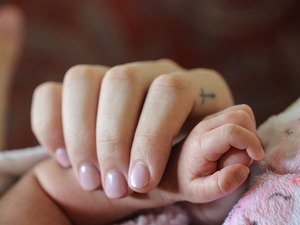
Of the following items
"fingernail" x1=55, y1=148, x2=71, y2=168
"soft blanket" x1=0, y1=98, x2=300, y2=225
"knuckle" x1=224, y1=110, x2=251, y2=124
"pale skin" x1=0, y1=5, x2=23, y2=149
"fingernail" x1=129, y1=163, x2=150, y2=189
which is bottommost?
A: "pale skin" x1=0, y1=5, x2=23, y2=149

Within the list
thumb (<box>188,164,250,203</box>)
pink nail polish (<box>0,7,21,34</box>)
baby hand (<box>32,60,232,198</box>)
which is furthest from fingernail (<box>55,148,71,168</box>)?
pink nail polish (<box>0,7,21,34</box>)

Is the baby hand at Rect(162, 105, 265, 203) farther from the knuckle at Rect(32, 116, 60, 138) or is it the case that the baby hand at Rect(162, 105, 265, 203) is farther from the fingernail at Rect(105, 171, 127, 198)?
the knuckle at Rect(32, 116, 60, 138)

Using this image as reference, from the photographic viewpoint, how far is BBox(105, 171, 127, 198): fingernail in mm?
365

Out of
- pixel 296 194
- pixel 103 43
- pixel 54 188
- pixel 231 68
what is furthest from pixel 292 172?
pixel 103 43

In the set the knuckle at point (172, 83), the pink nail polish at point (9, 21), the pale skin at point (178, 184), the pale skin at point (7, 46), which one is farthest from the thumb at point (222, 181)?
the pink nail polish at point (9, 21)

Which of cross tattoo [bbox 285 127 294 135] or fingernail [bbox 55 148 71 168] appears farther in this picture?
fingernail [bbox 55 148 71 168]

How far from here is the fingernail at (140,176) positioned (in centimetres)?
33

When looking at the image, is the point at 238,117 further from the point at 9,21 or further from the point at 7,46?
the point at 9,21

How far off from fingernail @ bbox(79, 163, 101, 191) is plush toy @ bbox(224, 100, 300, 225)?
16cm

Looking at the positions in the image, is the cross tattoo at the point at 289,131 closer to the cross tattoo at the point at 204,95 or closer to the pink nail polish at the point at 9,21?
the cross tattoo at the point at 204,95

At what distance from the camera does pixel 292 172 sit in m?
0.30

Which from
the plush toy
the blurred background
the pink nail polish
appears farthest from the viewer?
the pink nail polish

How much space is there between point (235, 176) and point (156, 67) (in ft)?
0.86

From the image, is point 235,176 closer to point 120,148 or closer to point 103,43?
point 120,148
